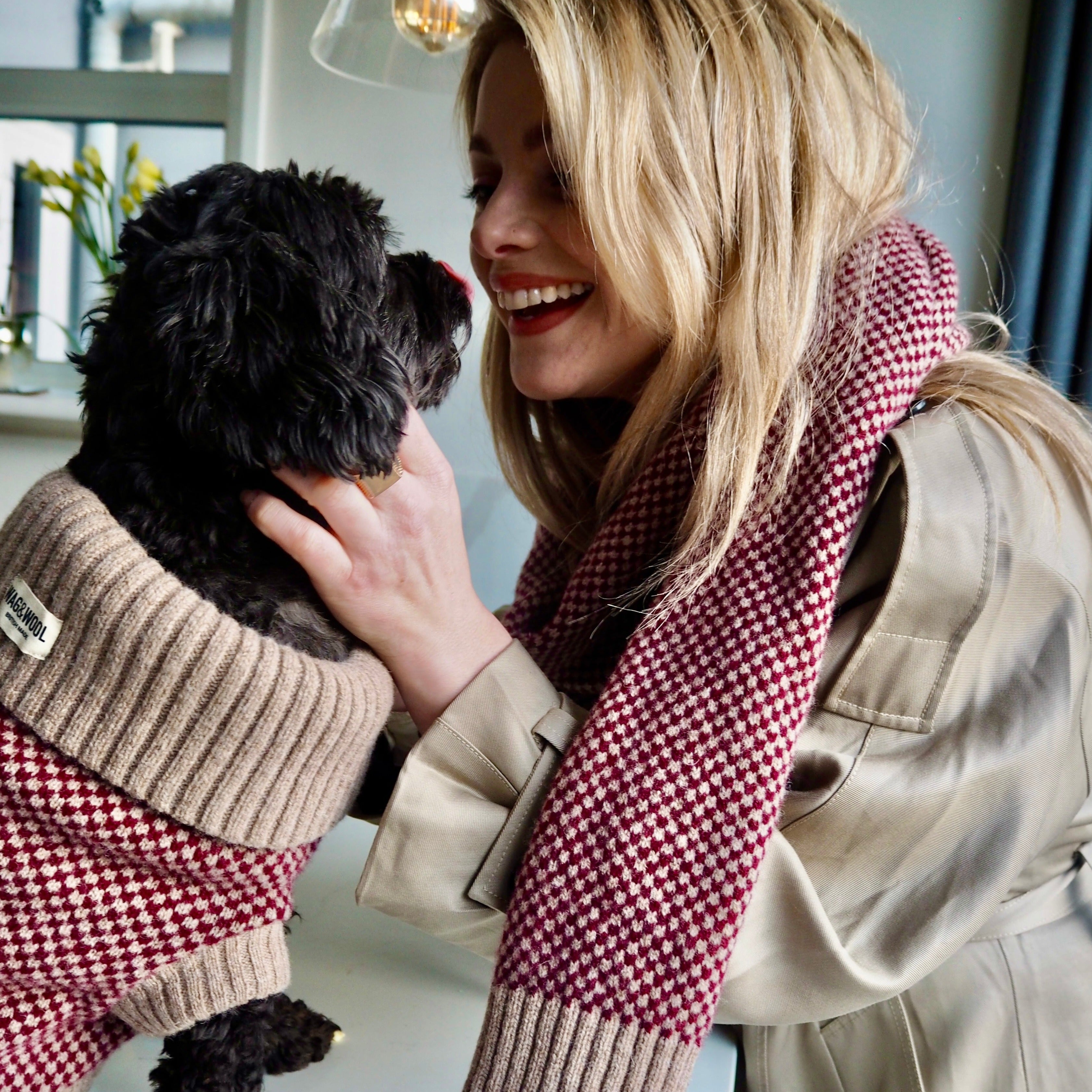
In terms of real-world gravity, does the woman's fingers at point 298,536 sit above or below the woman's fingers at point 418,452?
below

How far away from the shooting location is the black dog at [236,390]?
2.25 feet

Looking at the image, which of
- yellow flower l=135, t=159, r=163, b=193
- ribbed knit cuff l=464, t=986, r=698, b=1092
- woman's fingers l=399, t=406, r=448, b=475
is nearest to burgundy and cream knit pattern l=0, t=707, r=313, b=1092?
ribbed knit cuff l=464, t=986, r=698, b=1092

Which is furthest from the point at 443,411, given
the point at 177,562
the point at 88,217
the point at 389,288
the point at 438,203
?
the point at 177,562

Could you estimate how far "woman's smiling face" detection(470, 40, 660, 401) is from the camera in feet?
3.21

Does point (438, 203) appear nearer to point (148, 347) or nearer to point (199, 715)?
point (148, 347)

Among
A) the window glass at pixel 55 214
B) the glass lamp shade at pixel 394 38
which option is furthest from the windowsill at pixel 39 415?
the glass lamp shade at pixel 394 38

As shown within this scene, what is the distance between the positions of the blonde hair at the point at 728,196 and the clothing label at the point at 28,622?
0.51 metres

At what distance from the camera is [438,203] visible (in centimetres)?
221

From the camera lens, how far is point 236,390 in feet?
2.25

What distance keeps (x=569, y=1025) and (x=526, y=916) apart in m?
0.09

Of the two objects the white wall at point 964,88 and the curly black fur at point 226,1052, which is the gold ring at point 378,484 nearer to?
the curly black fur at point 226,1052

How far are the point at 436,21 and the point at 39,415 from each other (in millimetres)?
1546

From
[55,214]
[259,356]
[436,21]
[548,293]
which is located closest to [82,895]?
[259,356]

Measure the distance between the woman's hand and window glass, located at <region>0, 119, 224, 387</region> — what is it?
2098 millimetres
